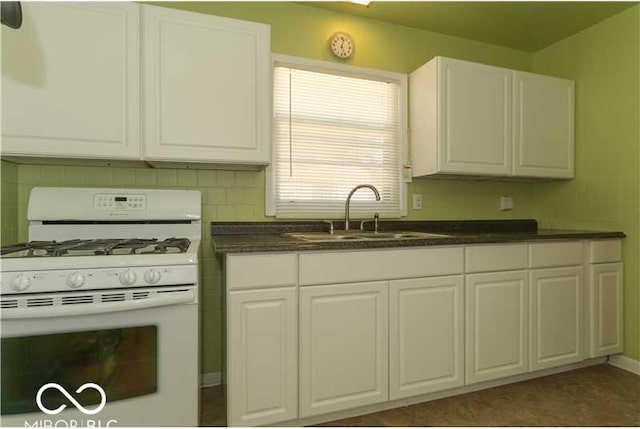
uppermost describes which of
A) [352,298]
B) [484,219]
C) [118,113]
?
[118,113]

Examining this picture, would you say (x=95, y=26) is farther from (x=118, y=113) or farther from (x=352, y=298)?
(x=352, y=298)

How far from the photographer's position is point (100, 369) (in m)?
1.25

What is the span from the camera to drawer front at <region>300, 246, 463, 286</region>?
1638 millimetres

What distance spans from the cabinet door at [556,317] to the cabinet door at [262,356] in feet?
4.71

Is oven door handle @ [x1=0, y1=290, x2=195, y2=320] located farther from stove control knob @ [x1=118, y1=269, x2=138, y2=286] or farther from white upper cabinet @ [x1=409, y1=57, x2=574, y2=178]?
white upper cabinet @ [x1=409, y1=57, x2=574, y2=178]

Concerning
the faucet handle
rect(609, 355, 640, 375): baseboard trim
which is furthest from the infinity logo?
rect(609, 355, 640, 375): baseboard trim

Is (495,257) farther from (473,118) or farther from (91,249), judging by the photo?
(91,249)

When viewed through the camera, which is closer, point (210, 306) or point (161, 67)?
point (161, 67)

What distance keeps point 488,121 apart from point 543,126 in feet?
1.58

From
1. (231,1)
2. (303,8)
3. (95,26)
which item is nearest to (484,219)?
(303,8)

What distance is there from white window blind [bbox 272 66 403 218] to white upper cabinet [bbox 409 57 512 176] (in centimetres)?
19

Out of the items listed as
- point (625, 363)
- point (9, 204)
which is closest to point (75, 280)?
point (9, 204)

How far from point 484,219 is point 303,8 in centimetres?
196

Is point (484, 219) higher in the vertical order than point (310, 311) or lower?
higher
